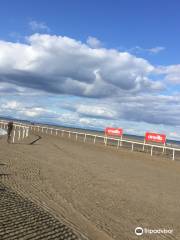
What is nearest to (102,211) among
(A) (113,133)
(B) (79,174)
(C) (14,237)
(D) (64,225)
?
(D) (64,225)

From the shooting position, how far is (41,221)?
6965 mm

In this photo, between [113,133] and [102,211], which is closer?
[102,211]

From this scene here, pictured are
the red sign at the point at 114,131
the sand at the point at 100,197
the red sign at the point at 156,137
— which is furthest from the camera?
the red sign at the point at 114,131

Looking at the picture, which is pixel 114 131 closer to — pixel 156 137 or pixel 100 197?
pixel 156 137

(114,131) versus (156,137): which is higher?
(114,131)

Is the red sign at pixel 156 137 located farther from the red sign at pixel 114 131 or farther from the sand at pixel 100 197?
the sand at pixel 100 197

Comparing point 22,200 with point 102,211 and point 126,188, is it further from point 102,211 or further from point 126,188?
point 126,188

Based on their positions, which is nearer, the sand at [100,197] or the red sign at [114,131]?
the sand at [100,197]

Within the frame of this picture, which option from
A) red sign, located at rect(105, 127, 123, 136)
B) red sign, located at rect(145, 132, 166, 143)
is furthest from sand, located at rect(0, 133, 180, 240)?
red sign, located at rect(105, 127, 123, 136)

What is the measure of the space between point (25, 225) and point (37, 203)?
209 cm

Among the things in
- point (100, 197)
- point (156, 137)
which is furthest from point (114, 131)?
point (100, 197)

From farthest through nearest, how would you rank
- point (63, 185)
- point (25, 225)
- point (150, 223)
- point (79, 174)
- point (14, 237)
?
point (79, 174) → point (63, 185) → point (150, 223) → point (25, 225) → point (14, 237)

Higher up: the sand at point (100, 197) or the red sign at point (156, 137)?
the red sign at point (156, 137)

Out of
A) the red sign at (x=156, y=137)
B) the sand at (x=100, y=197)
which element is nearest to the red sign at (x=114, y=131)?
the red sign at (x=156, y=137)
